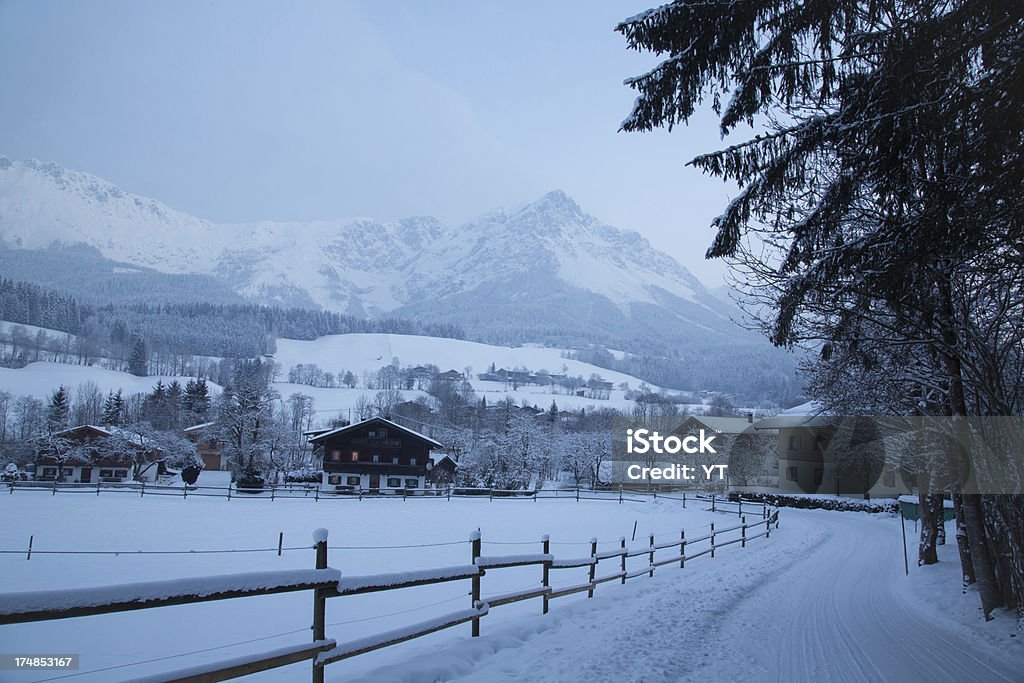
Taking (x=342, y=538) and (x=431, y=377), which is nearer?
(x=342, y=538)

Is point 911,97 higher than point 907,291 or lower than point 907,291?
higher

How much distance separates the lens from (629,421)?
7238 cm

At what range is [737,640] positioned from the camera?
298 inches

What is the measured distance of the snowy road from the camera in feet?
19.8

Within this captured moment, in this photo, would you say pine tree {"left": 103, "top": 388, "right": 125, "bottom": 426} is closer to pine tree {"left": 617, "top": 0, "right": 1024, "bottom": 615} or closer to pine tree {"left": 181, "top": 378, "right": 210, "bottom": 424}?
pine tree {"left": 181, "top": 378, "right": 210, "bottom": 424}

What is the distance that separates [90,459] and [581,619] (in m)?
62.4

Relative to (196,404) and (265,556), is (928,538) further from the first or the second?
(196,404)

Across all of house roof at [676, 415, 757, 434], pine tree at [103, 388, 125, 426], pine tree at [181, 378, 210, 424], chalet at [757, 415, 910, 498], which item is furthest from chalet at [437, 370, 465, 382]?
chalet at [757, 415, 910, 498]

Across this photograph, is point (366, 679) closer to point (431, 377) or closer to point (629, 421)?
point (629, 421)

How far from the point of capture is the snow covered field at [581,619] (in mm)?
6414

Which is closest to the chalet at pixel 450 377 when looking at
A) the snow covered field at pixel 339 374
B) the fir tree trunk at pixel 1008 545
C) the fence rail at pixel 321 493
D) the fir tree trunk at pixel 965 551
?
the snow covered field at pixel 339 374

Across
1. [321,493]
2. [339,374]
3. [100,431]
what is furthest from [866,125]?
[339,374]

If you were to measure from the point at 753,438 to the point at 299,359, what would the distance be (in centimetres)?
14316

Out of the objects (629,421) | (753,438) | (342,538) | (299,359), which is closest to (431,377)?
(299,359)
